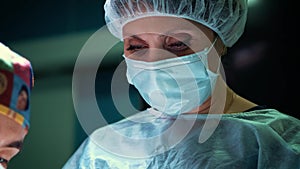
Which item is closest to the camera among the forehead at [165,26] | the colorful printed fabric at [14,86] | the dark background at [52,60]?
the colorful printed fabric at [14,86]

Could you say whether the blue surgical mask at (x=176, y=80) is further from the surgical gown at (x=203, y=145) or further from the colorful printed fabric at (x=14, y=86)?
the colorful printed fabric at (x=14, y=86)

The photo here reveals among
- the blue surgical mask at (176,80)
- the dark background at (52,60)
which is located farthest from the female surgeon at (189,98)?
the dark background at (52,60)

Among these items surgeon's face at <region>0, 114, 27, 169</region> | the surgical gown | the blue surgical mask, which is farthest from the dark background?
surgeon's face at <region>0, 114, 27, 169</region>

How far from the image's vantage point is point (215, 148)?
1203mm

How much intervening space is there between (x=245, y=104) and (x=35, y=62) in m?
0.91

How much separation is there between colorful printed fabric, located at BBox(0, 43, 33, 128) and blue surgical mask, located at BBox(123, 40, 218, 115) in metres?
0.51

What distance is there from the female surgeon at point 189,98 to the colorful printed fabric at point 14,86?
20.4 inches

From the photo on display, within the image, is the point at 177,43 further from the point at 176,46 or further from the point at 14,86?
the point at 14,86

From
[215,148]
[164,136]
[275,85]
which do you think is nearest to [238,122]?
[215,148]

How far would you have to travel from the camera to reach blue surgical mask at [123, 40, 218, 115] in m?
1.25

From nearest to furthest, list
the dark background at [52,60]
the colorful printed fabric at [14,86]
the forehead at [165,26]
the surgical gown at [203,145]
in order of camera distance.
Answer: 1. the colorful printed fabric at [14,86]
2. the surgical gown at [203,145]
3. the forehead at [165,26]
4. the dark background at [52,60]

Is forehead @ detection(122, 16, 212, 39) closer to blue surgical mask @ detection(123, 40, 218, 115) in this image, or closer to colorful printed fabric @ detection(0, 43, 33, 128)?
blue surgical mask @ detection(123, 40, 218, 115)

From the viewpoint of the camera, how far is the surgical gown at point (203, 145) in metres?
1.15

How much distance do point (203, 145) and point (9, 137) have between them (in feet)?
1.90
